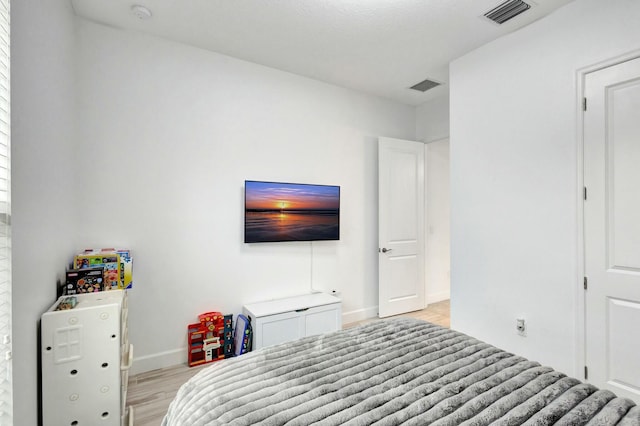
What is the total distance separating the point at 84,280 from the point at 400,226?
3350 mm

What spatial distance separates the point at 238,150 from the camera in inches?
121

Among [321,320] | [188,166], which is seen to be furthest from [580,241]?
[188,166]

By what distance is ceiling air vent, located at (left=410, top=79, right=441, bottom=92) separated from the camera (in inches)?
143

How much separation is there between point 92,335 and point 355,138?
3.23 metres

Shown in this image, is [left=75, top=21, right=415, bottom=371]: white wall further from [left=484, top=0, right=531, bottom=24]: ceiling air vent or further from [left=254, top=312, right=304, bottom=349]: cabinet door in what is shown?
[left=484, top=0, right=531, bottom=24]: ceiling air vent

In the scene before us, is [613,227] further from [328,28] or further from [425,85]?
[328,28]

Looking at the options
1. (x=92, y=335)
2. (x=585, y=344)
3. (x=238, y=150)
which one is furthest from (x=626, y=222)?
(x=92, y=335)

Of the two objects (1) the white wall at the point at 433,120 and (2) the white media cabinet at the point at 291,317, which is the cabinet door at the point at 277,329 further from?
(1) the white wall at the point at 433,120

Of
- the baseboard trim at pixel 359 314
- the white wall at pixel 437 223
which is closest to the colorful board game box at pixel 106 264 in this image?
the baseboard trim at pixel 359 314

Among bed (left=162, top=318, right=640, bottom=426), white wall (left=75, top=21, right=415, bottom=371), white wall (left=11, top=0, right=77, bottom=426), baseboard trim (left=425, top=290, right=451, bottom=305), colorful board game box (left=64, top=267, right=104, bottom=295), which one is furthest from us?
baseboard trim (left=425, top=290, right=451, bottom=305)

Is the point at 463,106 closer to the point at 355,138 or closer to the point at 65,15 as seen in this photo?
the point at 355,138

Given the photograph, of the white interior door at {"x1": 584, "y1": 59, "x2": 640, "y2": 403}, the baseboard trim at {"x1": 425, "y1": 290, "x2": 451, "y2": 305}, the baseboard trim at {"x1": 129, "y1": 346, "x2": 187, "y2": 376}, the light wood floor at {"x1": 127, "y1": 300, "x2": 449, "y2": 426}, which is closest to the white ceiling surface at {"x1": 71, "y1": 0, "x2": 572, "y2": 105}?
the white interior door at {"x1": 584, "y1": 59, "x2": 640, "y2": 403}

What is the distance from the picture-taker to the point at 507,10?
233 centimetres

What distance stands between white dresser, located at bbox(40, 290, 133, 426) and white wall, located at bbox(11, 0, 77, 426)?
61 millimetres
